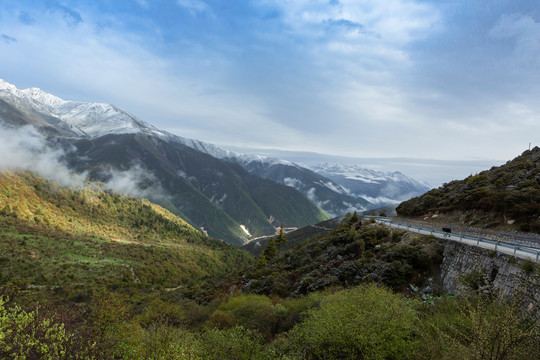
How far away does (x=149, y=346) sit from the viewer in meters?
14.6

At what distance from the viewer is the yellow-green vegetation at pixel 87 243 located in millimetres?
73875

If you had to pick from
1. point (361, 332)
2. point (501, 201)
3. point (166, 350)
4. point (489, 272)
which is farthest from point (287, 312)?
point (501, 201)

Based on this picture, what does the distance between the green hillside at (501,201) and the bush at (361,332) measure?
22.6m

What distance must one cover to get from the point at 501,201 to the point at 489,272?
65.0ft

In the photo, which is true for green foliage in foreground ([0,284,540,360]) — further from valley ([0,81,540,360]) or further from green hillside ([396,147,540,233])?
green hillside ([396,147,540,233])

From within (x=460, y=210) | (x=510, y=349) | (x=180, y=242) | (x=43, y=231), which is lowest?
(x=180, y=242)

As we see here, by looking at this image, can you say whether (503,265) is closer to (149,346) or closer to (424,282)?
(424,282)

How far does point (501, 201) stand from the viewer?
30.3 m

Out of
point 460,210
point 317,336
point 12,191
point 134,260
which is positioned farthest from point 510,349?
point 12,191

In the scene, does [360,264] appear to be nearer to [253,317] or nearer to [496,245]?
[496,245]

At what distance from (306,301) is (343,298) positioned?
25.9 ft

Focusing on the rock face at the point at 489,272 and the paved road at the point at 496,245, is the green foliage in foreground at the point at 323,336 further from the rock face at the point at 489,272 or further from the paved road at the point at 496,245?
the paved road at the point at 496,245

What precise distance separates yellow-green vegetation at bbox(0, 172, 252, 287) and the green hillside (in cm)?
6930

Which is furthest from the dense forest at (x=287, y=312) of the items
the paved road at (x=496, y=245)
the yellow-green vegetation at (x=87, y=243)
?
the paved road at (x=496, y=245)
